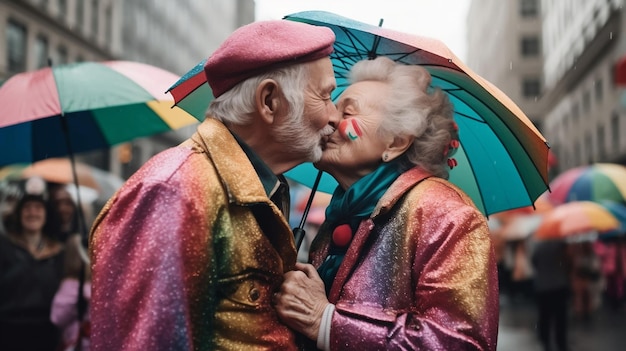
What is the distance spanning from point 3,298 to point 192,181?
3948 mm

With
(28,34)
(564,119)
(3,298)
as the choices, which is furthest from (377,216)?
(564,119)

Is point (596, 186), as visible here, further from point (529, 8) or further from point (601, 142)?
point (529, 8)

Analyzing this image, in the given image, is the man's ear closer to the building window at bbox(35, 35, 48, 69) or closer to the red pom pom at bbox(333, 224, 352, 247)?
the red pom pom at bbox(333, 224, 352, 247)

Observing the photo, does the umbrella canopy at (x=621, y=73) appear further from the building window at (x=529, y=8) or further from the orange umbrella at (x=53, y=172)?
the building window at (x=529, y=8)

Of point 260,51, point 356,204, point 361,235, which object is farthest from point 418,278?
point 260,51

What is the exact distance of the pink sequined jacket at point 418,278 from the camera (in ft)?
7.50

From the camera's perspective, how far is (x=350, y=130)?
2.79 m

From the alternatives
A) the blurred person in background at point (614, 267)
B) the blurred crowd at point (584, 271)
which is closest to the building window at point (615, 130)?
the blurred crowd at point (584, 271)

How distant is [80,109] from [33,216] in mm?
2160

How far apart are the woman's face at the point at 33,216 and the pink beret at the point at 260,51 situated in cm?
413

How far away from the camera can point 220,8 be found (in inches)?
3034

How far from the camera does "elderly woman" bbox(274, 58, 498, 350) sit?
7.55ft

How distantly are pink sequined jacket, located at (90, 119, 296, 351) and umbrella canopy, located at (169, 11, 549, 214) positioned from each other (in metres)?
0.86

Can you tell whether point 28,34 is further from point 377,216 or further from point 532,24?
point 532,24
